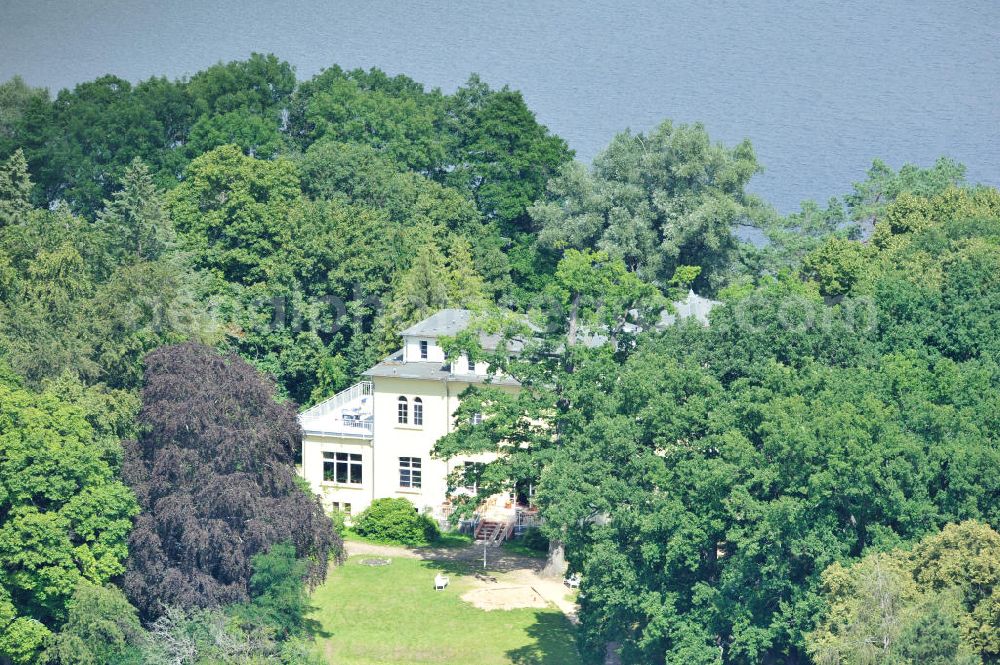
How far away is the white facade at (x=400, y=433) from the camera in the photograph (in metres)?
63.5

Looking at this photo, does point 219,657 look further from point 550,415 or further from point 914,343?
point 914,343

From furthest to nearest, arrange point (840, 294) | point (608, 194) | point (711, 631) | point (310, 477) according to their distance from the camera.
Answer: point (608, 194), point (840, 294), point (310, 477), point (711, 631)

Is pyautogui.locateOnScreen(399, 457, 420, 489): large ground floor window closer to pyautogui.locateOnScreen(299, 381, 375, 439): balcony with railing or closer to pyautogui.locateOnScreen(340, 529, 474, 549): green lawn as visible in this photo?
pyautogui.locateOnScreen(299, 381, 375, 439): balcony with railing

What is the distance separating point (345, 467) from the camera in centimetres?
6512

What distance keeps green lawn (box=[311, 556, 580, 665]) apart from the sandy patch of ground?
0.45m

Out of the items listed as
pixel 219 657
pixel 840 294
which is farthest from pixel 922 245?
pixel 219 657

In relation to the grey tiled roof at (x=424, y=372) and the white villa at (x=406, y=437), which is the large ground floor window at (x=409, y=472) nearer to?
the white villa at (x=406, y=437)

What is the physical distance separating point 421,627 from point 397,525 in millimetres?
9191

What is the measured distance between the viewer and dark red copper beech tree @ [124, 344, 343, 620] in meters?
47.3

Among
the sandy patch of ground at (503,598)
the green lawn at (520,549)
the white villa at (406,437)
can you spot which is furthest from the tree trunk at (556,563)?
the white villa at (406,437)

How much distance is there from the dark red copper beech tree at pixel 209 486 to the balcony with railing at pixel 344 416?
43.7 feet

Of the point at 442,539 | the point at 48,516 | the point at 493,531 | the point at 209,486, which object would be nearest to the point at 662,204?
the point at 493,531

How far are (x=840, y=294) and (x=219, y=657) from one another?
130ft

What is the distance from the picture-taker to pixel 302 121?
9994 cm
